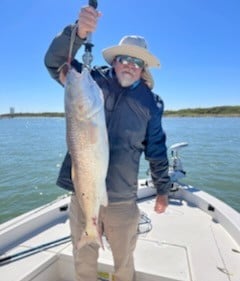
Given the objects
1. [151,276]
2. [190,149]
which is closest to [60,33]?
[151,276]

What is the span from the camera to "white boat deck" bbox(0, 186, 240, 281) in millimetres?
2521

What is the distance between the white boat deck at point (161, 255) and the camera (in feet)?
8.27

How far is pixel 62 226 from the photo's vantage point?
3.44 meters

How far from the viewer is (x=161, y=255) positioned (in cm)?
281

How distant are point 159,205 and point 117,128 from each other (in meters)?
0.75

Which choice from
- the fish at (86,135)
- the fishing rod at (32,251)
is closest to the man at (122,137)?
the fish at (86,135)

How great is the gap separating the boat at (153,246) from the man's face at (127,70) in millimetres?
1553

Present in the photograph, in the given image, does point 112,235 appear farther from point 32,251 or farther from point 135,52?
point 135,52

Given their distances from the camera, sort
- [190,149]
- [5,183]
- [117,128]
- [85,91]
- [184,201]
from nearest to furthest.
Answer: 1. [85,91]
2. [117,128]
3. [184,201]
4. [5,183]
5. [190,149]

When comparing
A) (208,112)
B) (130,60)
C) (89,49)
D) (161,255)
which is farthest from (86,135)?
(208,112)

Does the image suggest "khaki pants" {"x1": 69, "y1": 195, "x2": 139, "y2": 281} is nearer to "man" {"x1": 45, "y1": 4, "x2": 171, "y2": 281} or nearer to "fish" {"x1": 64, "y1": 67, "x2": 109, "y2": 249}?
"man" {"x1": 45, "y1": 4, "x2": 171, "y2": 281}

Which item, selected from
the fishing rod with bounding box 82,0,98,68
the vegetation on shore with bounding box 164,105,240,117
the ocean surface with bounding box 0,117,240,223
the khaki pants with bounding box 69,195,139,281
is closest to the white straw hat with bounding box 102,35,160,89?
the fishing rod with bounding box 82,0,98,68

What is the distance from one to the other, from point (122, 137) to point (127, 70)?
480 mm

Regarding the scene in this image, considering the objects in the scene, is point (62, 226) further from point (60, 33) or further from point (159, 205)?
point (60, 33)
